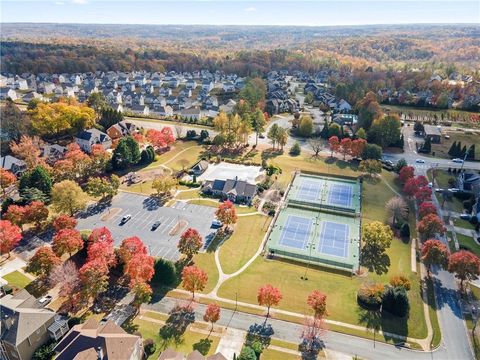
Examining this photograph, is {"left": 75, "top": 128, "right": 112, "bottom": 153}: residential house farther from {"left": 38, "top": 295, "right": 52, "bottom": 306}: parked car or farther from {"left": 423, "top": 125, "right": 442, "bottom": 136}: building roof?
{"left": 423, "top": 125, "right": 442, "bottom": 136}: building roof

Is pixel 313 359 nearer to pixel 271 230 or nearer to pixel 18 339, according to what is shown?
pixel 271 230

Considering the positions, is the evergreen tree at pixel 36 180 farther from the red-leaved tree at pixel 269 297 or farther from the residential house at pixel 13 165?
the red-leaved tree at pixel 269 297

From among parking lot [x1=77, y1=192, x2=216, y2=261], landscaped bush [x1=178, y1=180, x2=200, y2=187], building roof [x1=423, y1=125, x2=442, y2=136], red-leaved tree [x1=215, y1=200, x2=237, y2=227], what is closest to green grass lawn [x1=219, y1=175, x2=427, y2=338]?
red-leaved tree [x1=215, y1=200, x2=237, y2=227]

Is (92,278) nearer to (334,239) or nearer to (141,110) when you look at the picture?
(334,239)

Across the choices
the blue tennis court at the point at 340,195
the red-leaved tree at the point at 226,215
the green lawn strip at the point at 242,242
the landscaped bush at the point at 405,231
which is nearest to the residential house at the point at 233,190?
the green lawn strip at the point at 242,242

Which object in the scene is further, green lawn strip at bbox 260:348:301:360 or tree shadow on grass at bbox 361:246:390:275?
tree shadow on grass at bbox 361:246:390:275

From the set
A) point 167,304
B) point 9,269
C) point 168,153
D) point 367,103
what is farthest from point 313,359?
point 367,103
